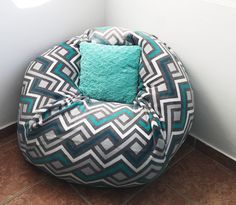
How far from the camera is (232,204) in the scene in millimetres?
1496

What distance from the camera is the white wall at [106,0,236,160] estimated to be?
146cm

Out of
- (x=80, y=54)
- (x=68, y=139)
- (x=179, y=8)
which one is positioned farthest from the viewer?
(x=80, y=54)

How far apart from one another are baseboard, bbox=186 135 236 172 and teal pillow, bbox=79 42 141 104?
546 mm

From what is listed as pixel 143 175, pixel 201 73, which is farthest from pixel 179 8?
pixel 143 175

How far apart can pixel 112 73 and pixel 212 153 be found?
786 mm

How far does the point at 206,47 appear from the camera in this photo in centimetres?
155

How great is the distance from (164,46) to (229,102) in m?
0.46

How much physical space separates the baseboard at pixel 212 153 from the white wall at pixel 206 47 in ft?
0.08

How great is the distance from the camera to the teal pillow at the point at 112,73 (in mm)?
1575

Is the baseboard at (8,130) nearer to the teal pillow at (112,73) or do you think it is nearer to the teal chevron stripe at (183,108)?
the teal pillow at (112,73)

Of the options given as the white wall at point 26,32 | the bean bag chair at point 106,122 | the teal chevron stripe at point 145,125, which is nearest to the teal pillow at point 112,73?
the bean bag chair at point 106,122

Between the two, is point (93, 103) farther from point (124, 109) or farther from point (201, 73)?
point (201, 73)

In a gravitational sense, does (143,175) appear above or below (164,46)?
below

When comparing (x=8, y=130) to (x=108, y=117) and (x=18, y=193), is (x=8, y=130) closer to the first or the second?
(x=18, y=193)
